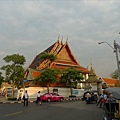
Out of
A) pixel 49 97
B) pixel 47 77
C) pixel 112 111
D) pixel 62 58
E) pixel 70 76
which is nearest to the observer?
pixel 112 111

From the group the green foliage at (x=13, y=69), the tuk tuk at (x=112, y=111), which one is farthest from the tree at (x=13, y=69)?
the tuk tuk at (x=112, y=111)

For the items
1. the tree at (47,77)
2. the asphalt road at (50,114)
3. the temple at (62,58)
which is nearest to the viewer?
the asphalt road at (50,114)

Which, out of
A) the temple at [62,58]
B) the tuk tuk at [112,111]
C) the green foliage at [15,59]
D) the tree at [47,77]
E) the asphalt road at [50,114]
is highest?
the temple at [62,58]

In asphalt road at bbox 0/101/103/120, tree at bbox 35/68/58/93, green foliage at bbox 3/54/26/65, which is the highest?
green foliage at bbox 3/54/26/65

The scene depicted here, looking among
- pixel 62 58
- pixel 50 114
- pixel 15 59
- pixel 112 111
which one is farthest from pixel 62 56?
pixel 112 111

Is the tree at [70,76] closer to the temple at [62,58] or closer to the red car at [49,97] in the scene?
the temple at [62,58]

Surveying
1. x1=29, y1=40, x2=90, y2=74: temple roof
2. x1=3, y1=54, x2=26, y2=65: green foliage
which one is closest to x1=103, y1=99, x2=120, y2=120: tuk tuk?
x1=3, y1=54, x2=26, y2=65: green foliage

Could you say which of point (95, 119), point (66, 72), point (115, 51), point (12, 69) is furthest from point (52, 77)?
point (95, 119)

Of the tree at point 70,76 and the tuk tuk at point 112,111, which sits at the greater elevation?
the tree at point 70,76

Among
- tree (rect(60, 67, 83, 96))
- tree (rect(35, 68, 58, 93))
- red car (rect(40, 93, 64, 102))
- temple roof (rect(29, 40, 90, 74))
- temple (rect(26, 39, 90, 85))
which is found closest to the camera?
red car (rect(40, 93, 64, 102))

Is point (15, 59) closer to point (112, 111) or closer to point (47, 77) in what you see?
point (47, 77)

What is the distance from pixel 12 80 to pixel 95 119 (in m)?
24.1

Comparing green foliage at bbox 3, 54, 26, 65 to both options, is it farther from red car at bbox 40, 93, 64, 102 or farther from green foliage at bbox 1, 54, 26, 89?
red car at bbox 40, 93, 64, 102

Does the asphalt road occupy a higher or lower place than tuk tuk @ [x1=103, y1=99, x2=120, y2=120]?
lower
